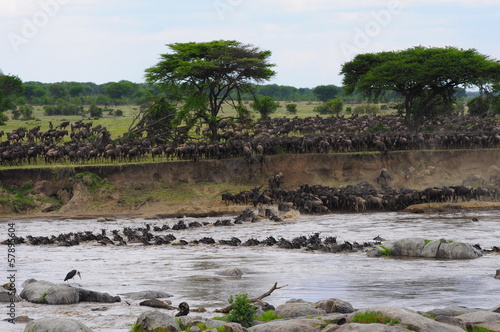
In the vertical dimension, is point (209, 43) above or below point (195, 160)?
above

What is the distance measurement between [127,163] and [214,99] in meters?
8.98

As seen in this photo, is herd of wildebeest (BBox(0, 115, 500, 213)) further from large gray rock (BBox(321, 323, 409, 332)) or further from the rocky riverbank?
large gray rock (BBox(321, 323, 409, 332))

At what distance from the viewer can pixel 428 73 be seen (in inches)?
1935

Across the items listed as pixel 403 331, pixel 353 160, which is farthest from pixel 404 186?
pixel 403 331

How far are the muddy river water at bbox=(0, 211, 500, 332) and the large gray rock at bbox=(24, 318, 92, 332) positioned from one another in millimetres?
1391

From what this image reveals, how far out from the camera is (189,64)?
140 ft

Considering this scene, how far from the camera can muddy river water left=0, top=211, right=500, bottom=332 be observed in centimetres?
1511

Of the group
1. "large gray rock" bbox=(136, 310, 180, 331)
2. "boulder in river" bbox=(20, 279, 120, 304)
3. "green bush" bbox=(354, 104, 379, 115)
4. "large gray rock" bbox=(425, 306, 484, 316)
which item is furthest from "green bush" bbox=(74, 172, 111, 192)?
"green bush" bbox=(354, 104, 379, 115)

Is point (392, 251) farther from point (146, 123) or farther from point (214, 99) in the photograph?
point (146, 123)

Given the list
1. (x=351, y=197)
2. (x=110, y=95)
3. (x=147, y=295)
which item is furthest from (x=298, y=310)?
(x=110, y=95)

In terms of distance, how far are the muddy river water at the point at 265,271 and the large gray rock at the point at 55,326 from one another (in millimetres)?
1391

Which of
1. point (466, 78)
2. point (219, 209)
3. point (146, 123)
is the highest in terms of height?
point (466, 78)

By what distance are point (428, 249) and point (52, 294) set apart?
449 inches

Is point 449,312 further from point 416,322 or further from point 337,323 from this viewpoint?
point 337,323
